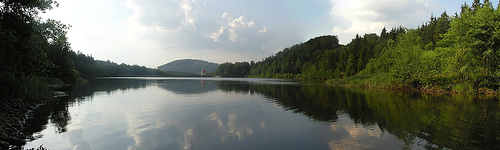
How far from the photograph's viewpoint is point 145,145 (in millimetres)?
10578

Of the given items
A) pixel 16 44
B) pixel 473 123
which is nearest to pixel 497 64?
pixel 473 123

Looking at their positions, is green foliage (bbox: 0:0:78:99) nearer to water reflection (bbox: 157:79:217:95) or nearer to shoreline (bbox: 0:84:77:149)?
shoreline (bbox: 0:84:77:149)

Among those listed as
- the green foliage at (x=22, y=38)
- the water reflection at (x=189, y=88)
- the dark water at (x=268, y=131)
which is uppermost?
the green foliage at (x=22, y=38)

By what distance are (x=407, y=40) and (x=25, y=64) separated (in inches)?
3051

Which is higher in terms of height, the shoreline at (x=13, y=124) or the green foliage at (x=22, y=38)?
the green foliage at (x=22, y=38)

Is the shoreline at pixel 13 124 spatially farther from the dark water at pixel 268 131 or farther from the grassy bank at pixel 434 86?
the grassy bank at pixel 434 86

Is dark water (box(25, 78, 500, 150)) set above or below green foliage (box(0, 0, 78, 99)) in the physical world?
below

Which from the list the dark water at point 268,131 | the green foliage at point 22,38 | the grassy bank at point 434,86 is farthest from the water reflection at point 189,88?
the grassy bank at point 434,86

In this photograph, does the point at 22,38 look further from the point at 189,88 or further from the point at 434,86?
the point at 434,86

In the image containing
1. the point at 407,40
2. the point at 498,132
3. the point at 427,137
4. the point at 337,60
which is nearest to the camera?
the point at 427,137

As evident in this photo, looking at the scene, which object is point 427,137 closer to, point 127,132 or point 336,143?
point 336,143

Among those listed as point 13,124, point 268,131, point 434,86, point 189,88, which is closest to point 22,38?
point 13,124

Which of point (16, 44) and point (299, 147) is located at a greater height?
point (16, 44)

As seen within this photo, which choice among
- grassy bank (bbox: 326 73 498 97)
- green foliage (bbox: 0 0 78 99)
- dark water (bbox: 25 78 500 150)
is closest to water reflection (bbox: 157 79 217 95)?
green foliage (bbox: 0 0 78 99)
